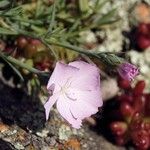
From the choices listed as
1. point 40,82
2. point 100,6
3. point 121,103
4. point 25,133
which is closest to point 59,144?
point 25,133

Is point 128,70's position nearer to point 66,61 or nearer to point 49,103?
point 49,103

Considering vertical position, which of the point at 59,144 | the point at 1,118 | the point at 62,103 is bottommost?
the point at 59,144

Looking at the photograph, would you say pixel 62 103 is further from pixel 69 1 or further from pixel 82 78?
pixel 69 1

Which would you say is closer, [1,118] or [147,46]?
[1,118]

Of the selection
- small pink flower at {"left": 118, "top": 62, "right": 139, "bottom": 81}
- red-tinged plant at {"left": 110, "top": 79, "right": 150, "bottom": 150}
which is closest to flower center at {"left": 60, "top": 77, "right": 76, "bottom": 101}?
small pink flower at {"left": 118, "top": 62, "right": 139, "bottom": 81}

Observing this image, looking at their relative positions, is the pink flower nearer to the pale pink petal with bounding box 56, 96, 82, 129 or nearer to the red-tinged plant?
the pale pink petal with bounding box 56, 96, 82, 129

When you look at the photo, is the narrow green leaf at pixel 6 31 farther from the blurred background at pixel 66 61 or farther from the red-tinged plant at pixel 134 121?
the red-tinged plant at pixel 134 121
